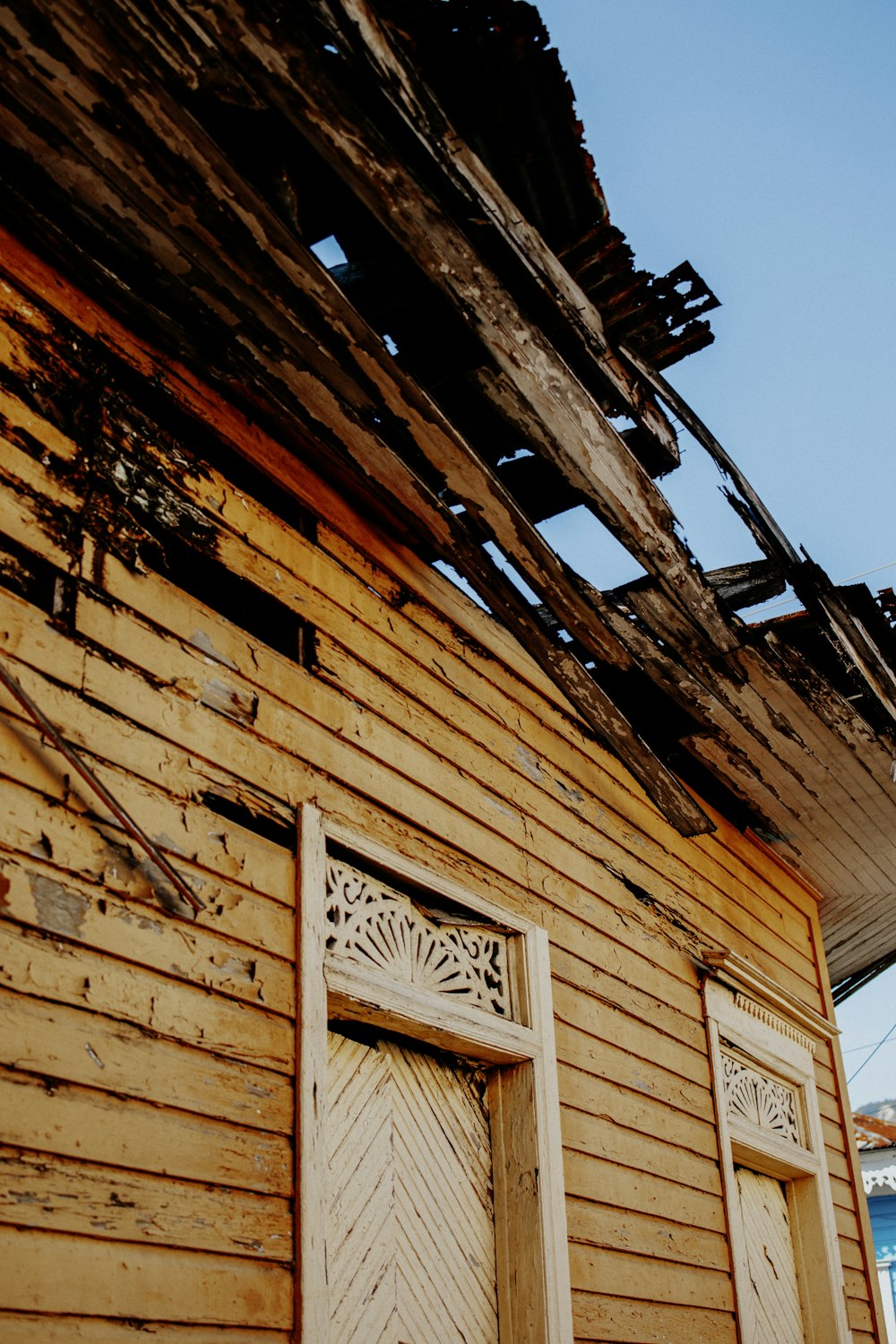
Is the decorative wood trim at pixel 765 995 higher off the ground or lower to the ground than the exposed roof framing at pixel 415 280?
lower

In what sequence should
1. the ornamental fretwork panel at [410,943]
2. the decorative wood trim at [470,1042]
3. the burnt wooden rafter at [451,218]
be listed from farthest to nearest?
the ornamental fretwork panel at [410,943]
the decorative wood trim at [470,1042]
the burnt wooden rafter at [451,218]

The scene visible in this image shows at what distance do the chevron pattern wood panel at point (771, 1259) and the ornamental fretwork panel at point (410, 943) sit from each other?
2924 mm

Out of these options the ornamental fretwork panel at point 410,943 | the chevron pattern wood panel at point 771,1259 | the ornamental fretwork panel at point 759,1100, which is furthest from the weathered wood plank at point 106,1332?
the chevron pattern wood panel at point 771,1259

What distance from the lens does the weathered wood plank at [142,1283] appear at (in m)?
2.60

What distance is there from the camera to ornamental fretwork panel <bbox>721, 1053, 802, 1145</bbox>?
6.45 metres

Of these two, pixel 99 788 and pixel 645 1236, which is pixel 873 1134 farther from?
pixel 99 788

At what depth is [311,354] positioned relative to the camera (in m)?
3.84

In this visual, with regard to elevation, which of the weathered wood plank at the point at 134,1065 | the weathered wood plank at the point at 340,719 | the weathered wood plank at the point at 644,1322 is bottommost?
the weathered wood plank at the point at 644,1322

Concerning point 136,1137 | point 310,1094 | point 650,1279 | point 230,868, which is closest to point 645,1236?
point 650,1279

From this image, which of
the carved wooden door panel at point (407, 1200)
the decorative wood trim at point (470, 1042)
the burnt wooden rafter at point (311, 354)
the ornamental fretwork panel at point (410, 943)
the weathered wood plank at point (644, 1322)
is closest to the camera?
the burnt wooden rafter at point (311, 354)

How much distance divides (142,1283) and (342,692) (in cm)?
208

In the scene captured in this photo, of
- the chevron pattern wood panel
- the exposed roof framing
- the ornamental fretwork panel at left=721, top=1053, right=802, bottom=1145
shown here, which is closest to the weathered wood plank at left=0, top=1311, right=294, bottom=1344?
the exposed roof framing

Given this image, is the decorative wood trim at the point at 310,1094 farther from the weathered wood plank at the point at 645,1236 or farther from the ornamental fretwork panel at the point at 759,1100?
the ornamental fretwork panel at the point at 759,1100

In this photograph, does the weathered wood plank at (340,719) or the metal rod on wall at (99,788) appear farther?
the weathered wood plank at (340,719)
